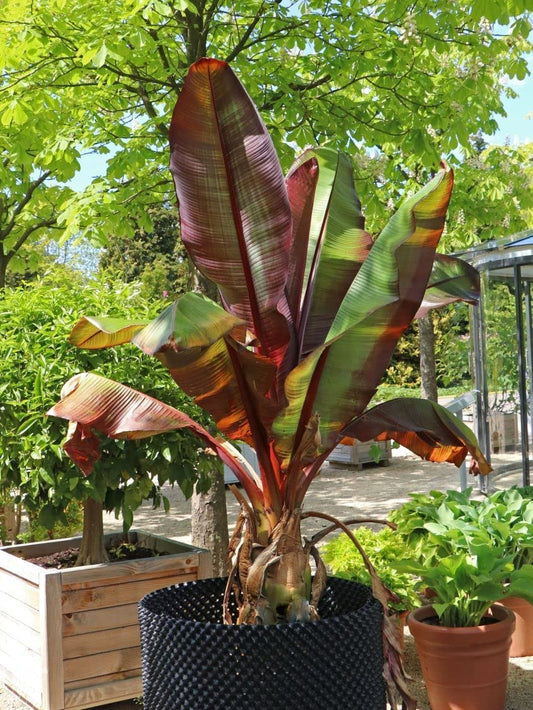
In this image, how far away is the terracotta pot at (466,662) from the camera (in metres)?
3.77

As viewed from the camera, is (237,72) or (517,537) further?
(237,72)

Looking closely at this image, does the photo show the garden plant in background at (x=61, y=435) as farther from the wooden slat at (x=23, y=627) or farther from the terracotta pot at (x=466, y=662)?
the terracotta pot at (x=466, y=662)

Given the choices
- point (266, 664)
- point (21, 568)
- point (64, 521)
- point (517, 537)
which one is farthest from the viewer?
point (517, 537)

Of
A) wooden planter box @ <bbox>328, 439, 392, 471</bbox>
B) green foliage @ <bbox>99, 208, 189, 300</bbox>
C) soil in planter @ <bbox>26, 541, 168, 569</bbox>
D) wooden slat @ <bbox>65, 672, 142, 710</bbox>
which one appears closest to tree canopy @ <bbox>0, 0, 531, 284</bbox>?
soil in planter @ <bbox>26, 541, 168, 569</bbox>

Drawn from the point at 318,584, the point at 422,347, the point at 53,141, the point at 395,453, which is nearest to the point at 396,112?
the point at 53,141

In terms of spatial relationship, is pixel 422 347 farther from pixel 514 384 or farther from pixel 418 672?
pixel 418 672

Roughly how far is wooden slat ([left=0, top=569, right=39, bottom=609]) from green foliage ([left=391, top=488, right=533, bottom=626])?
1.77 m

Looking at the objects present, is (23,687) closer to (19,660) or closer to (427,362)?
(19,660)

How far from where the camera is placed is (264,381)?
2.91 metres

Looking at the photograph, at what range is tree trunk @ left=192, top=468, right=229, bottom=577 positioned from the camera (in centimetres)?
577

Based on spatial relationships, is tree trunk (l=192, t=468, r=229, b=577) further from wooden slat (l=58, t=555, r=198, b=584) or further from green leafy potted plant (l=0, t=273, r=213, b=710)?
wooden slat (l=58, t=555, r=198, b=584)

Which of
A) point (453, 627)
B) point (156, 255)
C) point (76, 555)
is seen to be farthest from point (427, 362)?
point (156, 255)

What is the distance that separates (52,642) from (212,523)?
2.05 metres

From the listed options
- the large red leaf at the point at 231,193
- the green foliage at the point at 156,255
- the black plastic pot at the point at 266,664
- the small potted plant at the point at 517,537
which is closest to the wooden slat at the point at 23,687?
the black plastic pot at the point at 266,664
